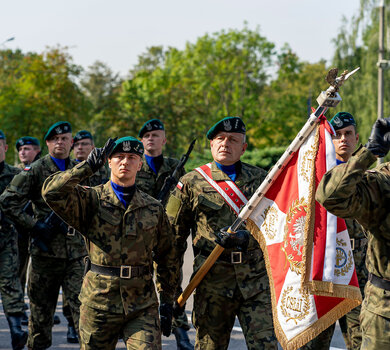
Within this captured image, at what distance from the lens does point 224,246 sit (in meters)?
5.60

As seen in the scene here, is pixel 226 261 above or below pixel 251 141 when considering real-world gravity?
below

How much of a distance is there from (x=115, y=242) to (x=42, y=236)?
214 cm

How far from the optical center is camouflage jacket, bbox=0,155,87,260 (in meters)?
7.05

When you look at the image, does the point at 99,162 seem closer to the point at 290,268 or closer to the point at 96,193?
the point at 96,193

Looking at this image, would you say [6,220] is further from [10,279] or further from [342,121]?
[342,121]

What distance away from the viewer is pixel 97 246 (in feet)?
17.3

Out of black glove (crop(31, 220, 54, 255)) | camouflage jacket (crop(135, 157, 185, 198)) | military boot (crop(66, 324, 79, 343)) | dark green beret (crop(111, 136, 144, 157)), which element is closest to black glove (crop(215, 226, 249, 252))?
dark green beret (crop(111, 136, 144, 157))

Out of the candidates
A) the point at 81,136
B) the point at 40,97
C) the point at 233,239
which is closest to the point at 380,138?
the point at 233,239

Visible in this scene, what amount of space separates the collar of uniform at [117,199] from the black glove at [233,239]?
69 centimetres

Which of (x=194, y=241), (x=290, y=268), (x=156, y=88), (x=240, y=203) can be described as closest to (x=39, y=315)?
(x=194, y=241)

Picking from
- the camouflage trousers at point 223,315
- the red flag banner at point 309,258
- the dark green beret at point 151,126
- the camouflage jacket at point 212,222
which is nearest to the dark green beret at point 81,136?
the dark green beret at point 151,126

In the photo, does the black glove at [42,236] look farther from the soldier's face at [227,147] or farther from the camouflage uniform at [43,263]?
the soldier's face at [227,147]

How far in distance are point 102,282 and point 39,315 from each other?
6.99 feet

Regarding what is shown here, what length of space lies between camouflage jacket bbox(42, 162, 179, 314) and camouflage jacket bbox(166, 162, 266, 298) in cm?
61
